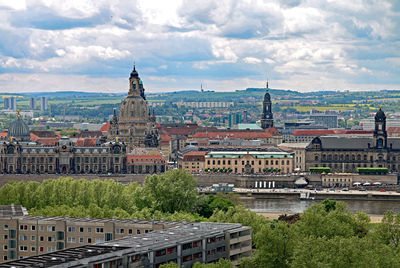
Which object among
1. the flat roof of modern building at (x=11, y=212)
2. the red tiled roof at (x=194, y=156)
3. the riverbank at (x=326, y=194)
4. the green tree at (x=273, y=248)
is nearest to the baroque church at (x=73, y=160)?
the red tiled roof at (x=194, y=156)

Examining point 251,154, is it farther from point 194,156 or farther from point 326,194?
point 326,194

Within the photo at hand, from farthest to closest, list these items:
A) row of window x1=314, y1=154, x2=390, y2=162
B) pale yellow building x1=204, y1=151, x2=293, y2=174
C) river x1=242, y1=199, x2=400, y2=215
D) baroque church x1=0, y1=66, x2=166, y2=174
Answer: row of window x1=314, y1=154, x2=390, y2=162 < pale yellow building x1=204, y1=151, x2=293, y2=174 < baroque church x1=0, y1=66, x2=166, y2=174 < river x1=242, y1=199, x2=400, y2=215

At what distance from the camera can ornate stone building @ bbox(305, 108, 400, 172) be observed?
17075cm

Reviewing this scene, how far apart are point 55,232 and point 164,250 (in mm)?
13751

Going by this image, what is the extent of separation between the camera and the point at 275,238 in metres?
63.1

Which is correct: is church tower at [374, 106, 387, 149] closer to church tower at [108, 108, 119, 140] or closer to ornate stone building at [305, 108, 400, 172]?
ornate stone building at [305, 108, 400, 172]

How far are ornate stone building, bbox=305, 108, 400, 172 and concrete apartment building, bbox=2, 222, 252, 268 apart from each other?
11033 cm

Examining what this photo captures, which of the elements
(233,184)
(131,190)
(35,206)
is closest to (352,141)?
(233,184)

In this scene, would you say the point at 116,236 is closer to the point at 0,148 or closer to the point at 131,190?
the point at 131,190

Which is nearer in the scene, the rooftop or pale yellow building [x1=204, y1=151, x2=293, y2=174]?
pale yellow building [x1=204, y1=151, x2=293, y2=174]

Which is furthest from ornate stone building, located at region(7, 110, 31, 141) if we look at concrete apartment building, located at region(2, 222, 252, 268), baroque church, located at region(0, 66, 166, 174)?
concrete apartment building, located at region(2, 222, 252, 268)

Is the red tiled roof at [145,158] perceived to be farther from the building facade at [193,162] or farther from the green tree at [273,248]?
the green tree at [273,248]

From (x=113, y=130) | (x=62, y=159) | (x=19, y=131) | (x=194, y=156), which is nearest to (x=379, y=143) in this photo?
(x=194, y=156)

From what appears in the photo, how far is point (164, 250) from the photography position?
52500mm
